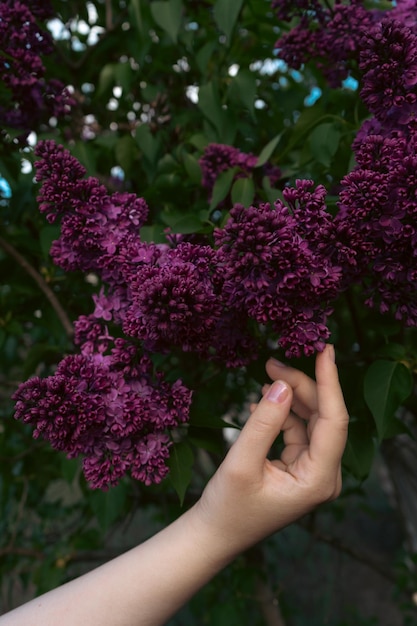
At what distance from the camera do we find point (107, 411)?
654mm

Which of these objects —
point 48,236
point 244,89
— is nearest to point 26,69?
point 48,236

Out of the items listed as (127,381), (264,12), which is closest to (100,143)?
(264,12)

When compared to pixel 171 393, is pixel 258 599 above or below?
below

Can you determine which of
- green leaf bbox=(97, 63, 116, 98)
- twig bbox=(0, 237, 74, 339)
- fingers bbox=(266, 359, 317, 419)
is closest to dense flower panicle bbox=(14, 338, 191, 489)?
fingers bbox=(266, 359, 317, 419)

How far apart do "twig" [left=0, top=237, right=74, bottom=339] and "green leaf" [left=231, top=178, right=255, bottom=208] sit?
0.36 meters

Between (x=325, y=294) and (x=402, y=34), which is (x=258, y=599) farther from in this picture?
(x=402, y=34)

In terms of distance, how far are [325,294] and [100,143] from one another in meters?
0.72

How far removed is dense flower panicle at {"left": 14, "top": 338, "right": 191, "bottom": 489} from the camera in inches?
24.7

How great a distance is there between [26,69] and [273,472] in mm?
631

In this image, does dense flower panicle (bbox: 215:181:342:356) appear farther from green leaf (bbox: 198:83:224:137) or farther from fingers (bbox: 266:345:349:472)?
green leaf (bbox: 198:83:224:137)

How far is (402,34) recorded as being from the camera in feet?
2.15

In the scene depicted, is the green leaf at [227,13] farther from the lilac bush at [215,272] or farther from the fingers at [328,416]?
the fingers at [328,416]

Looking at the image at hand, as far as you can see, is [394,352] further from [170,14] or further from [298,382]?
[170,14]

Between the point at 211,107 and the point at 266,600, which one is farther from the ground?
the point at 211,107
